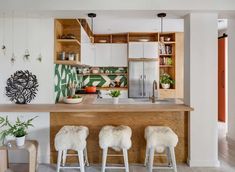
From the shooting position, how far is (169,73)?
713 cm

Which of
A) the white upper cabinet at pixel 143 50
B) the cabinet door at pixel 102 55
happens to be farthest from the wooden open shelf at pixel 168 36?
the cabinet door at pixel 102 55

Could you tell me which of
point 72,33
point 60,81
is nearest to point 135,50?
point 72,33

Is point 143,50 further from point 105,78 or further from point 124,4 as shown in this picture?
point 124,4

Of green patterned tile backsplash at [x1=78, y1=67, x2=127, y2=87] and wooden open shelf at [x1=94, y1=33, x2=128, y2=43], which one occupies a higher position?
wooden open shelf at [x1=94, y1=33, x2=128, y2=43]

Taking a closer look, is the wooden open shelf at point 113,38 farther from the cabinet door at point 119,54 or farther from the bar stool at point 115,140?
the bar stool at point 115,140

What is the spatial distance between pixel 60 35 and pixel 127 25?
230 cm

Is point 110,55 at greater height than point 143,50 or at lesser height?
lesser

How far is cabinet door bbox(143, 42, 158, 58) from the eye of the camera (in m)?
6.61

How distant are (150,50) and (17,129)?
4555 mm

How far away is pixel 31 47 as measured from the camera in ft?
11.5

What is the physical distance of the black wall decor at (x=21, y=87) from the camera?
3500 mm

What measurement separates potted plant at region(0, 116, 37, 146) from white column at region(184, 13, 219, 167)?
7.70ft

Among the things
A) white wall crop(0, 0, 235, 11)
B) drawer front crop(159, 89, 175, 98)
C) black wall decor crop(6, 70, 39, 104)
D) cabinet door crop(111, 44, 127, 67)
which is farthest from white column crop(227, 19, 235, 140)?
black wall decor crop(6, 70, 39, 104)

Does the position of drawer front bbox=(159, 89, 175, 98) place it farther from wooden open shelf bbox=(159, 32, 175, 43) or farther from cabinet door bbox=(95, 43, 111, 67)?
cabinet door bbox=(95, 43, 111, 67)
